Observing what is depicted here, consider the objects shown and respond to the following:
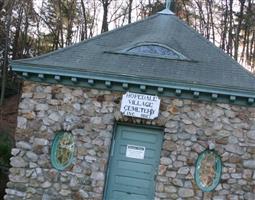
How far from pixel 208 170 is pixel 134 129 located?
179 cm

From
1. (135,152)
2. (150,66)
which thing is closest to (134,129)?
(135,152)

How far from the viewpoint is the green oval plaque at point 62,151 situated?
9836 mm

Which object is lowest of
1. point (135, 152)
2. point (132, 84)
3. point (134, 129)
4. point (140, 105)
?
point (135, 152)

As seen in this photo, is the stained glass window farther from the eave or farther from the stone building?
the eave

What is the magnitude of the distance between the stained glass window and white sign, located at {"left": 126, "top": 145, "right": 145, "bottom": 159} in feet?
7.23

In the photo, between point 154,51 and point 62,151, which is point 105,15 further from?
point 62,151

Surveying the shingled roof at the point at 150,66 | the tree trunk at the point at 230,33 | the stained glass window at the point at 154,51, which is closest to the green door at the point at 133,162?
the shingled roof at the point at 150,66

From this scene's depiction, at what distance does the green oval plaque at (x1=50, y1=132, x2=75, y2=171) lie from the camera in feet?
32.3

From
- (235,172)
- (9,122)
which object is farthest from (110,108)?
(9,122)

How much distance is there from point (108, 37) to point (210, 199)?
4.67m

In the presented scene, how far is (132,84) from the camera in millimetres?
9586

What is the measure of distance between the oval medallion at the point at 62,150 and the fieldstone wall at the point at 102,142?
11cm

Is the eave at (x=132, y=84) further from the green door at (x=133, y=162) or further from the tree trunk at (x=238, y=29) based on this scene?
the tree trunk at (x=238, y=29)

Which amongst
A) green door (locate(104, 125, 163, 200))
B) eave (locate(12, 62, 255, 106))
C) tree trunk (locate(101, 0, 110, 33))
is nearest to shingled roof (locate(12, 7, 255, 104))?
eave (locate(12, 62, 255, 106))
